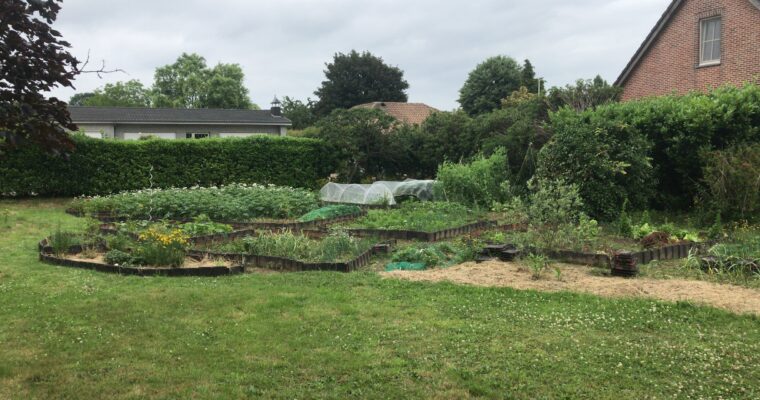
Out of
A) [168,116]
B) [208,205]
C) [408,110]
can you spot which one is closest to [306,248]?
[208,205]

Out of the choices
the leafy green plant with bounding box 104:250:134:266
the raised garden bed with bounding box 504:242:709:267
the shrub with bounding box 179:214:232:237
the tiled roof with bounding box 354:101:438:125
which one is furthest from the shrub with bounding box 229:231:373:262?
the tiled roof with bounding box 354:101:438:125

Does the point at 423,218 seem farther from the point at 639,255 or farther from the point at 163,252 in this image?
the point at 163,252

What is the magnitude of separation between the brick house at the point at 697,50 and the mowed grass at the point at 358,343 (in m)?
14.8

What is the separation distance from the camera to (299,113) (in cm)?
5228

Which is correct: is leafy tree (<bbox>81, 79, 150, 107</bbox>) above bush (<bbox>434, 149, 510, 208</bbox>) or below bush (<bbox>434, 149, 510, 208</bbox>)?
above

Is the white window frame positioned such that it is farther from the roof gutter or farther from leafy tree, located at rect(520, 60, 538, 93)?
leafy tree, located at rect(520, 60, 538, 93)

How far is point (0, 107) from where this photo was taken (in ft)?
11.0

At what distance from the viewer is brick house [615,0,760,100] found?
1720 centimetres

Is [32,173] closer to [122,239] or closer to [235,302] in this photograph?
[122,239]

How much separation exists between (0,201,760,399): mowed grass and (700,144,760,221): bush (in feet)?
22.4

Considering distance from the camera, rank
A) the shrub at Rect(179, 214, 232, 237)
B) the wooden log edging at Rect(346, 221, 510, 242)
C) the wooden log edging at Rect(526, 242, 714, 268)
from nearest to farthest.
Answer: the wooden log edging at Rect(526, 242, 714, 268) < the wooden log edging at Rect(346, 221, 510, 242) < the shrub at Rect(179, 214, 232, 237)

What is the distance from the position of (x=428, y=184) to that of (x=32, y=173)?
11601mm

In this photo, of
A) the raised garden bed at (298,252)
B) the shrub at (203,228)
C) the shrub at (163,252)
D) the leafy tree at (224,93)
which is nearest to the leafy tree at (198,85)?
the leafy tree at (224,93)

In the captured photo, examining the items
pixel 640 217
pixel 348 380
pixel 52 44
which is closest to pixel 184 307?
pixel 348 380
